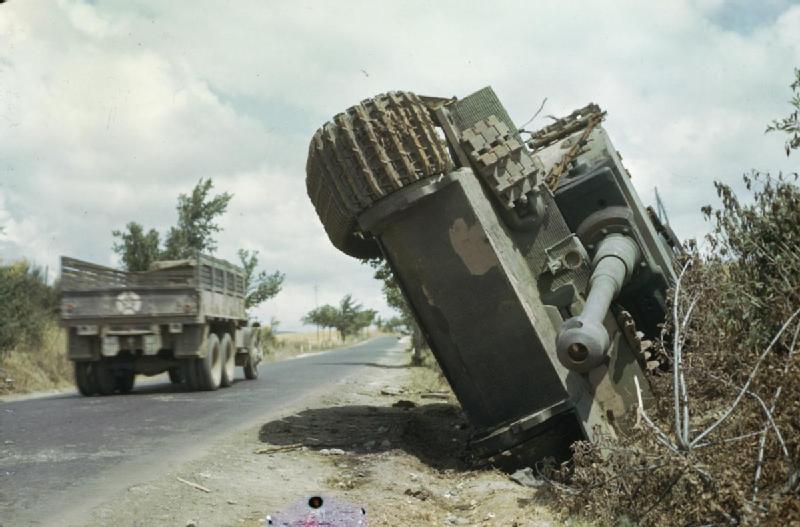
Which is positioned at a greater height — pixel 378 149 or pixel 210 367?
pixel 378 149

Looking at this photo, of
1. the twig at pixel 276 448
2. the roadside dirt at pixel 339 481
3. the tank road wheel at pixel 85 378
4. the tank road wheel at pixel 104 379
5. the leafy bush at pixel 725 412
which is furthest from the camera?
the tank road wheel at pixel 104 379

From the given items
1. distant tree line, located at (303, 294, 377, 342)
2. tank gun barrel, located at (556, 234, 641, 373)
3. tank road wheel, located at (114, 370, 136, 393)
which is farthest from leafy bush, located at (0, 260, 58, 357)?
distant tree line, located at (303, 294, 377, 342)

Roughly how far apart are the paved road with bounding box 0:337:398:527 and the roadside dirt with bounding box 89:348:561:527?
0.35 m

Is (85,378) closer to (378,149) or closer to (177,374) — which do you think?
(177,374)

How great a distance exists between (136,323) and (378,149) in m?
9.10

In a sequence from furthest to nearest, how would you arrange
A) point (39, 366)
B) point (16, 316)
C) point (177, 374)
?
point (16, 316) < point (39, 366) < point (177, 374)

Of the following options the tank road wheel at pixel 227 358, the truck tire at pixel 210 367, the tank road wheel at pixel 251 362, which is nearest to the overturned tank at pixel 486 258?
the truck tire at pixel 210 367

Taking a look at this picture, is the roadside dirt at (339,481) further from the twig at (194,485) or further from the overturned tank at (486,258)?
the overturned tank at (486,258)

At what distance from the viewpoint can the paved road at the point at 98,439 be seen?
620cm

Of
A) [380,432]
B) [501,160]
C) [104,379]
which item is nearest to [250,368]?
[104,379]

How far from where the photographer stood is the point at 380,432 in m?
9.95

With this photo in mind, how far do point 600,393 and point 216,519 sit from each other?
12.4 feet

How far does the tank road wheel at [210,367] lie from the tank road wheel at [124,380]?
141cm

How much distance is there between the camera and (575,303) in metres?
8.23
